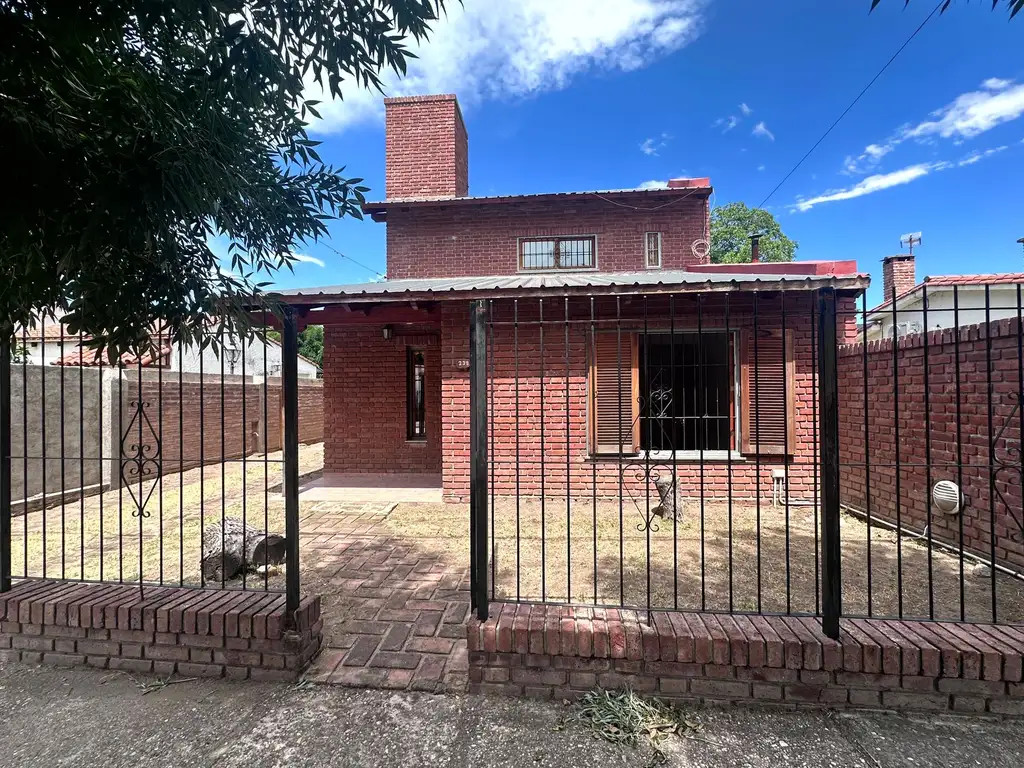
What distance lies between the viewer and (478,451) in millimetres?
2484

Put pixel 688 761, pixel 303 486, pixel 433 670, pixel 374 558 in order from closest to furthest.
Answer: pixel 688 761
pixel 433 670
pixel 374 558
pixel 303 486

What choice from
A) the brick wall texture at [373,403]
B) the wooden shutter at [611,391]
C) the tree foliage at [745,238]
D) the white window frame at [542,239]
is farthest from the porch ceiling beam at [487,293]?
the tree foliage at [745,238]

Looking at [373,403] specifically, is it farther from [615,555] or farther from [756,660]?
[756,660]

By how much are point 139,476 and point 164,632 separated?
896 mm

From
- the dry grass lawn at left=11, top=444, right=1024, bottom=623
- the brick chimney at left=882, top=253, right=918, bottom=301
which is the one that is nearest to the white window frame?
the dry grass lawn at left=11, top=444, right=1024, bottom=623

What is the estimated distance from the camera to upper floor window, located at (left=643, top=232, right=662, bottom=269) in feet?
32.9

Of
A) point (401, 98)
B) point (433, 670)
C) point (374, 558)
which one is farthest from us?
point (401, 98)

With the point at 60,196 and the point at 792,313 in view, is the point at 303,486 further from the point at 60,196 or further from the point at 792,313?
the point at 792,313

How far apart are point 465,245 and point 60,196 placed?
9.10 metres

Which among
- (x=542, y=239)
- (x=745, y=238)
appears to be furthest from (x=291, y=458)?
(x=745, y=238)

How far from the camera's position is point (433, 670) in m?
2.64

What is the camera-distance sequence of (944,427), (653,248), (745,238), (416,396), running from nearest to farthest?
(944,427) < (416,396) < (653,248) < (745,238)

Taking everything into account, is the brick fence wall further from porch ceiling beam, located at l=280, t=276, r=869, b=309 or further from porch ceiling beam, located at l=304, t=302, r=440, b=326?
porch ceiling beam, located at l=304, t=302, r=440, b=326

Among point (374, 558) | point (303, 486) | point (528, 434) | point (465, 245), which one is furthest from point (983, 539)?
point (465, 245)
